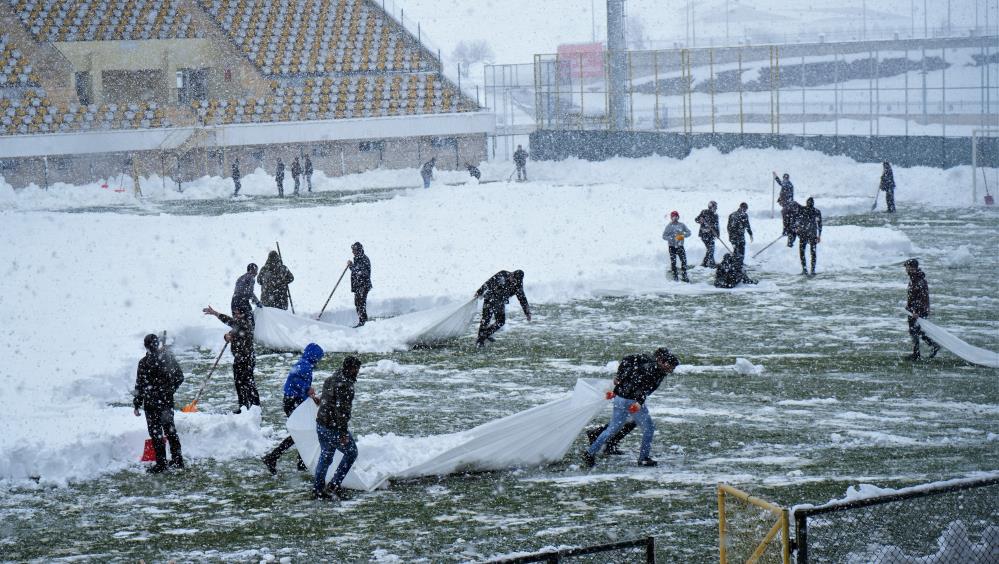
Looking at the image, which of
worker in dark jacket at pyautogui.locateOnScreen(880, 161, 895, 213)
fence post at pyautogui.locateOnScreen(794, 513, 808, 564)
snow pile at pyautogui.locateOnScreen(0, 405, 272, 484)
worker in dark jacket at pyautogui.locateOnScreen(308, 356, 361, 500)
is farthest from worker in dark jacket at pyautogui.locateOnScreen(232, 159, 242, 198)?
fence post at pyautogui.locateOnScreen(794, 513, 808, 564)

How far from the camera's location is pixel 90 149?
45969 millimetres

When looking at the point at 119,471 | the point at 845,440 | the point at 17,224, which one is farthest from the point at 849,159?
the point at 119,471

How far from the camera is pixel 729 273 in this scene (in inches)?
848

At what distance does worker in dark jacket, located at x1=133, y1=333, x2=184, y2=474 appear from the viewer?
10969 millimetres

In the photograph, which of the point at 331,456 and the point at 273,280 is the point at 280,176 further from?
the point at 331,456

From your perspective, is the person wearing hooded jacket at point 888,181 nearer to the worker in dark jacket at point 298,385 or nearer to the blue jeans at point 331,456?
the worker in dark jacket at point 298,385

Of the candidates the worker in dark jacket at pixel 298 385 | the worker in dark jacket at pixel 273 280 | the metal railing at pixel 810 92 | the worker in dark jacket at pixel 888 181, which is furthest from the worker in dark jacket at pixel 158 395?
the metal railing at pixel 810 92

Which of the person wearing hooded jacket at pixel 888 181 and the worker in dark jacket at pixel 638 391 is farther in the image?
the person wearing hooded jacket at pixel 888 181

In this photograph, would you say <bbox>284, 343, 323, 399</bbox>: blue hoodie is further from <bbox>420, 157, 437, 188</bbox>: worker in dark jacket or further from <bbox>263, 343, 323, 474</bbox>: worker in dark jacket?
<bbox>420, 157, 437, 188</bbox>: worker in dark jacket

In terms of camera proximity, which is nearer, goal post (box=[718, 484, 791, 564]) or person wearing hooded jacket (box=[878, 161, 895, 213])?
goal post (box=[718, 484, 791, 564])

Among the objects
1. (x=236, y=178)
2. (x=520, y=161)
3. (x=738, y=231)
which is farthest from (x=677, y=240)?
(x=236, y=178)

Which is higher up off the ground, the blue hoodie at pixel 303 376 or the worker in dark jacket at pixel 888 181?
the worker in dark jacket at pixel 888 181

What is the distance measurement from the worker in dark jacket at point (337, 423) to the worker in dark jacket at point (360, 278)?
863 cm

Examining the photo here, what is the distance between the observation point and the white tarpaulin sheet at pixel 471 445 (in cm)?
1041
